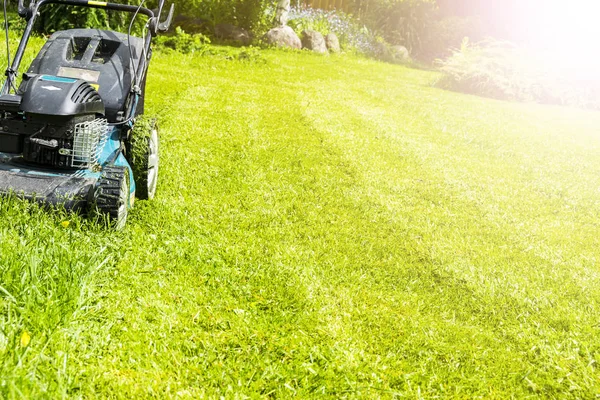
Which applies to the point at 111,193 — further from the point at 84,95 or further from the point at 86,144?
the point at 84,95

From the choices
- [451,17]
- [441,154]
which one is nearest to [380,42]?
[451,17]

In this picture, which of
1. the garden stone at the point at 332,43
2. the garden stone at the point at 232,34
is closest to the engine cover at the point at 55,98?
the garden stone at the point at 232,34

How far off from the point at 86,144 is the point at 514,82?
10.3 meters

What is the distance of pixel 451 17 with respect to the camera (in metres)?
17.6

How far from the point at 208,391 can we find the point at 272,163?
10.1 ft

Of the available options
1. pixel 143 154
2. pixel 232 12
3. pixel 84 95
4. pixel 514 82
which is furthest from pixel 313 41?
pixel 84 95

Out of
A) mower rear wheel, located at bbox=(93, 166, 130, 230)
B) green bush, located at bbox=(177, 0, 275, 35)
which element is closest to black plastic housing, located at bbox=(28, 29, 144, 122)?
mower rear wheel, located at bbox=(93, 166, 130, 230)

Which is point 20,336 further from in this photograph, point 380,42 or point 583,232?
point 380,42

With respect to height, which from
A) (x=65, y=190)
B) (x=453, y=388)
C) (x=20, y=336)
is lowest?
(x=453, y=388)

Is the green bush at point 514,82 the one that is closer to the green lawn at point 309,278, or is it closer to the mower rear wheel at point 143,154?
the green lawn at point 309,278

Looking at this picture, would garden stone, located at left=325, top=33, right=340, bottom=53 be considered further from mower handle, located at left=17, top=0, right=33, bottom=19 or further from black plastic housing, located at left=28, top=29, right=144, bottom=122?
mower handle, located at left=17, top=0, right=33, bottom=19

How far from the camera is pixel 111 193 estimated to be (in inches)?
123

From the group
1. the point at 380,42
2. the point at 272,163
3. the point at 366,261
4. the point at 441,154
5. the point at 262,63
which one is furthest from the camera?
the point at 380,42

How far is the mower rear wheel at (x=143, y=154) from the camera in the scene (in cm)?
377
